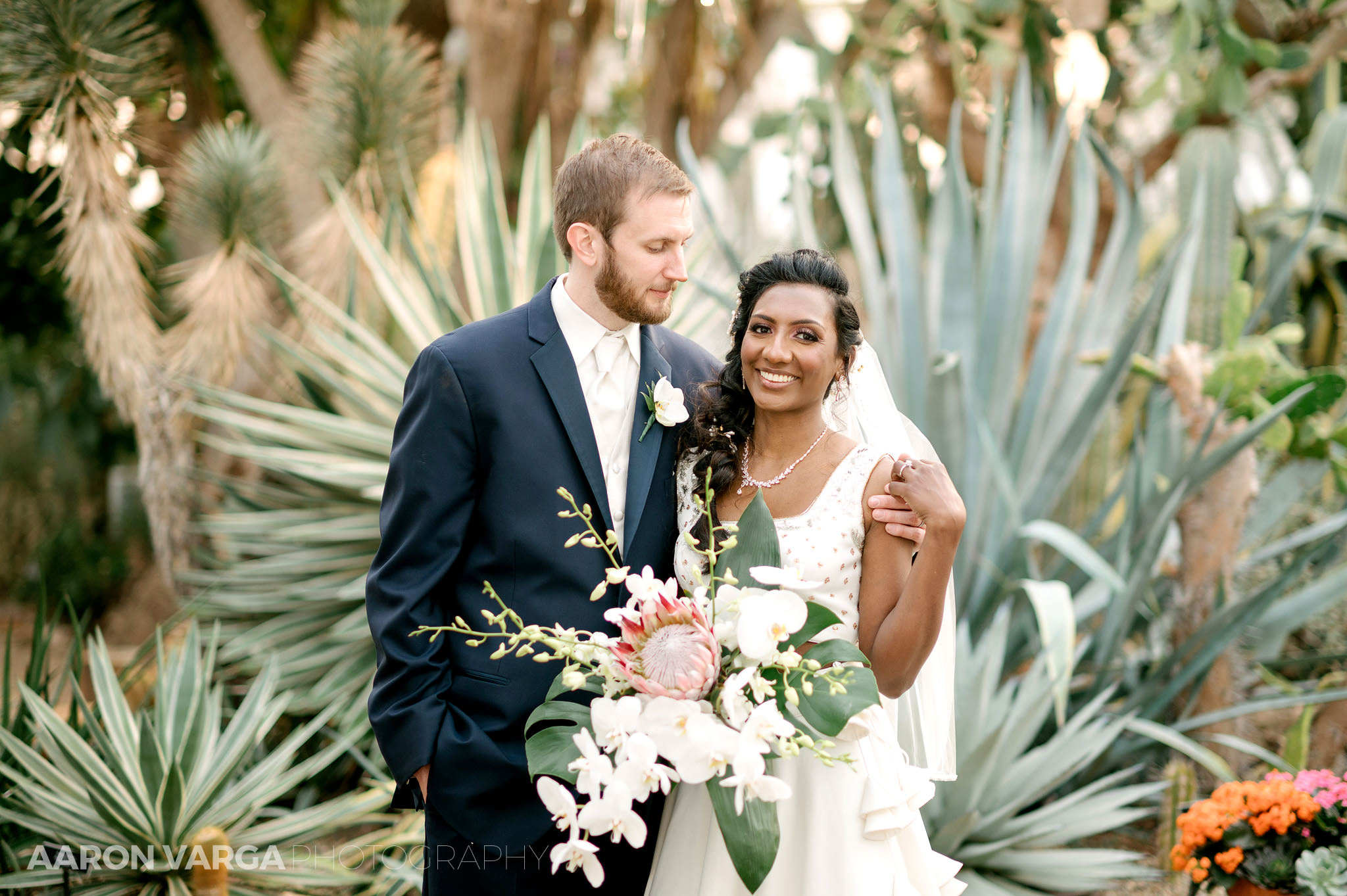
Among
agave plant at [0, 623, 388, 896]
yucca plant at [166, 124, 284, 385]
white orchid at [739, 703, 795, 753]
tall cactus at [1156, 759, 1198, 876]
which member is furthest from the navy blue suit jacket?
yucca plant at [166, 124, 284, 385]

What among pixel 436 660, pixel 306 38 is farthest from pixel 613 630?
pixel 306 38

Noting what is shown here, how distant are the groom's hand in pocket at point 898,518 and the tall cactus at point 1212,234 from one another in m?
3.96

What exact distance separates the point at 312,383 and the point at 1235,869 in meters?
4.25

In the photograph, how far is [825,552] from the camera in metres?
1.94

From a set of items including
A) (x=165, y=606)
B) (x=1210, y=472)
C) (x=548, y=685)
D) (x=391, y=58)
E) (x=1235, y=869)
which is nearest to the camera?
(x=548, y=685)

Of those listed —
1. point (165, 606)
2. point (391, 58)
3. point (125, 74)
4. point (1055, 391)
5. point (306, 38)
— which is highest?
point (306, 38)

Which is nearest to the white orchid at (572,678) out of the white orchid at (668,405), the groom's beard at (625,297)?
the white orchid at (668,405)

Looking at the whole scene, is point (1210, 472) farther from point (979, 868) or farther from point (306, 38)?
point (306, 38)

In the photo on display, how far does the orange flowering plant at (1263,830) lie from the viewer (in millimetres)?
3025

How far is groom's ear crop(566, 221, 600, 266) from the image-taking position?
2189 mm

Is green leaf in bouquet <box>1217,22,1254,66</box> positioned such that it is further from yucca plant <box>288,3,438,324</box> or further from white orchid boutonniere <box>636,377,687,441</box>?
white orchid boutonniere <box>636,377,687,441</box>

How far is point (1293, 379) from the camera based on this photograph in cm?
402

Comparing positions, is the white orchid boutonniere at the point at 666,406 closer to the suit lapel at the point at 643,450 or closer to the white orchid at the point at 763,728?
the suit lapel at the point at 643,450

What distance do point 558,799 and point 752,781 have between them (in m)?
0.35
